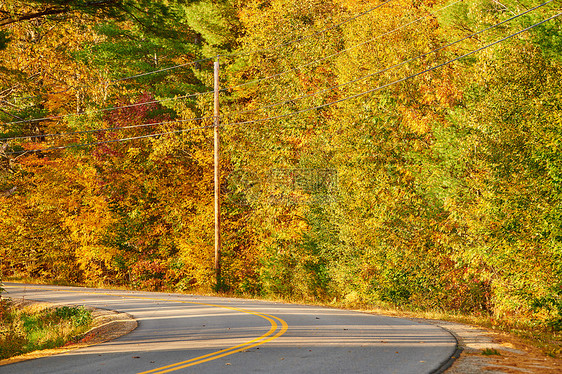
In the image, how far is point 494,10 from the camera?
2766 centimetres

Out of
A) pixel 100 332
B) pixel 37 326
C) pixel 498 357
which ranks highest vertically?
pixel 498 357

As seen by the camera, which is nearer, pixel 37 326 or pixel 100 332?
pixel 100 332

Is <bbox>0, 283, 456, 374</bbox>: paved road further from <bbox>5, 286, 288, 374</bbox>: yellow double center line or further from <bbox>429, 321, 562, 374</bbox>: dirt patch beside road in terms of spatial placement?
<bbox>429, 321, 562, 374</bbox>: dirt patch beside road

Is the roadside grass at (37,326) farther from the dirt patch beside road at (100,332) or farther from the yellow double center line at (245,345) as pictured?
the yellow double center line at (245,345)

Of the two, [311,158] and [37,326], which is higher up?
[311,158]

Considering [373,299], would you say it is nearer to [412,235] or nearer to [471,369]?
[412,235]

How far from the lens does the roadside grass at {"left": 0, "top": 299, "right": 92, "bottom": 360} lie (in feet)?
45.1

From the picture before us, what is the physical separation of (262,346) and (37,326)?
10.8 meters

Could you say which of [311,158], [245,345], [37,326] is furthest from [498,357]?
[311,158]

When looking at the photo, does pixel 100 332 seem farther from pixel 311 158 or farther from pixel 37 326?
pixel 311 158

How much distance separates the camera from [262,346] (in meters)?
10.8

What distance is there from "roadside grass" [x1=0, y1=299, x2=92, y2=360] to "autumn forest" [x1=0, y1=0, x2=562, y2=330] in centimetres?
676

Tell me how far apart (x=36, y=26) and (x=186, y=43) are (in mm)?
24245

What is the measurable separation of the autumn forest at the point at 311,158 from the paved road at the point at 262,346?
6.67 metres
